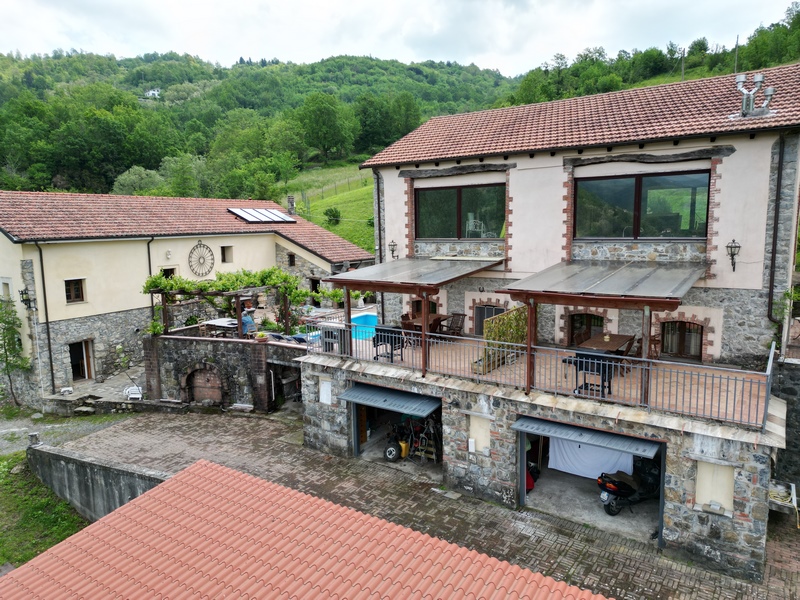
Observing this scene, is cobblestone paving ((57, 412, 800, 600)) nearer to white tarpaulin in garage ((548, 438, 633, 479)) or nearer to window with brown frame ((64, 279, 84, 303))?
white tarpaulin in garage ((548, 438, 633, 479))

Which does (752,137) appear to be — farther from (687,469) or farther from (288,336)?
(288,336)

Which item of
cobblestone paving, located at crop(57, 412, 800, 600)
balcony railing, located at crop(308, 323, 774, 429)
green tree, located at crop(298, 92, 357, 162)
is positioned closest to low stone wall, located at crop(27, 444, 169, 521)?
cobblestone paving, located at crop(57, 412, 800, 600)

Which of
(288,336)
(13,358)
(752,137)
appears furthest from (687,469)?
(13,358)

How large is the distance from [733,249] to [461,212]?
7156 mm

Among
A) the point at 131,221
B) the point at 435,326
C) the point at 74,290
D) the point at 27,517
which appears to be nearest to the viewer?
the point at 27,517

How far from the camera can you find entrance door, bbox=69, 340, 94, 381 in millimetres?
22734

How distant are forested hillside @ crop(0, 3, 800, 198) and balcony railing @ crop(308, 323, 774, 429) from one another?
127 feet

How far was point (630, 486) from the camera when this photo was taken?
457 inches

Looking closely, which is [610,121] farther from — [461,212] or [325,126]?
[325,126]

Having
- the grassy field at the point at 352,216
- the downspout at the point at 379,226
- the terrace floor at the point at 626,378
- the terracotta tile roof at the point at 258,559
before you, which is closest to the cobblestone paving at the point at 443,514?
the terrace floor at the point at 626,378

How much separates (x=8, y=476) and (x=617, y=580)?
17703mm

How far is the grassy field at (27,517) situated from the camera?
13.8m

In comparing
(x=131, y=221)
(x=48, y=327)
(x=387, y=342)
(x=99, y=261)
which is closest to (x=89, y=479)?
(x=387, y=342)

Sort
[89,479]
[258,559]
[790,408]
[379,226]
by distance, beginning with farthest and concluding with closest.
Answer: [379,226] < [89,479] < [790,408] < [258,559]
